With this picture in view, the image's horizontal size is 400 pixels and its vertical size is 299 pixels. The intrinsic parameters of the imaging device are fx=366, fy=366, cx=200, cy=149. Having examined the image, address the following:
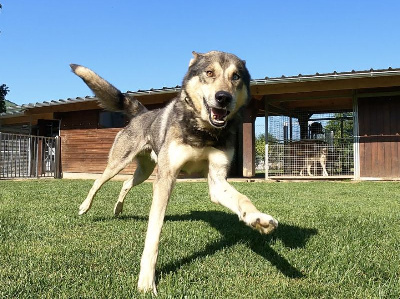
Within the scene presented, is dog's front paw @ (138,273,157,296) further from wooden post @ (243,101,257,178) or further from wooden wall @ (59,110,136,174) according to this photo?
wooden wall @ (59,110,136,174)

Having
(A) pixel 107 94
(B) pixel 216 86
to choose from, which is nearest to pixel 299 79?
(A) pixel 107 94

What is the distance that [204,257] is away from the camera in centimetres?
267

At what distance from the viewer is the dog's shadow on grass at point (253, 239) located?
249cm

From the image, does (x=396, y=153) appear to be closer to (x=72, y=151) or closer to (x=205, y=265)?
(x=205, y=265)

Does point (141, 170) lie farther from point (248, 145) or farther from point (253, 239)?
point (248, 145)

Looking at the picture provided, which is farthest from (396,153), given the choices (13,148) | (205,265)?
(13,148)

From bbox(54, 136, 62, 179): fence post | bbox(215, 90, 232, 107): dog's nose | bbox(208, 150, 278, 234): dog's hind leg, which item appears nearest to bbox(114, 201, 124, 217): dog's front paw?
bbox(208, 150, 278, 234): dog's hind leg

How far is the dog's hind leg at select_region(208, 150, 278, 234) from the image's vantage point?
192 cm

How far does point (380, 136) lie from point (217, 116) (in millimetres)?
11378

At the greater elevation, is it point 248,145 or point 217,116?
point 248,145

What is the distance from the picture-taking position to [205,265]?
2.47m

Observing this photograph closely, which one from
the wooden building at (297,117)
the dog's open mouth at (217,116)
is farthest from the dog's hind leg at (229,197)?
the wooden building at (297,117)

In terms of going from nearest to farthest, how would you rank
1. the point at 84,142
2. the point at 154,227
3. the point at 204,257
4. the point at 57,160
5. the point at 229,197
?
the point at 154,227
the point at 229,197
the point at 204,257
the point at 84,142
the point at 57,160

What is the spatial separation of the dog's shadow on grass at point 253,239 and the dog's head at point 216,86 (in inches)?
39.6
